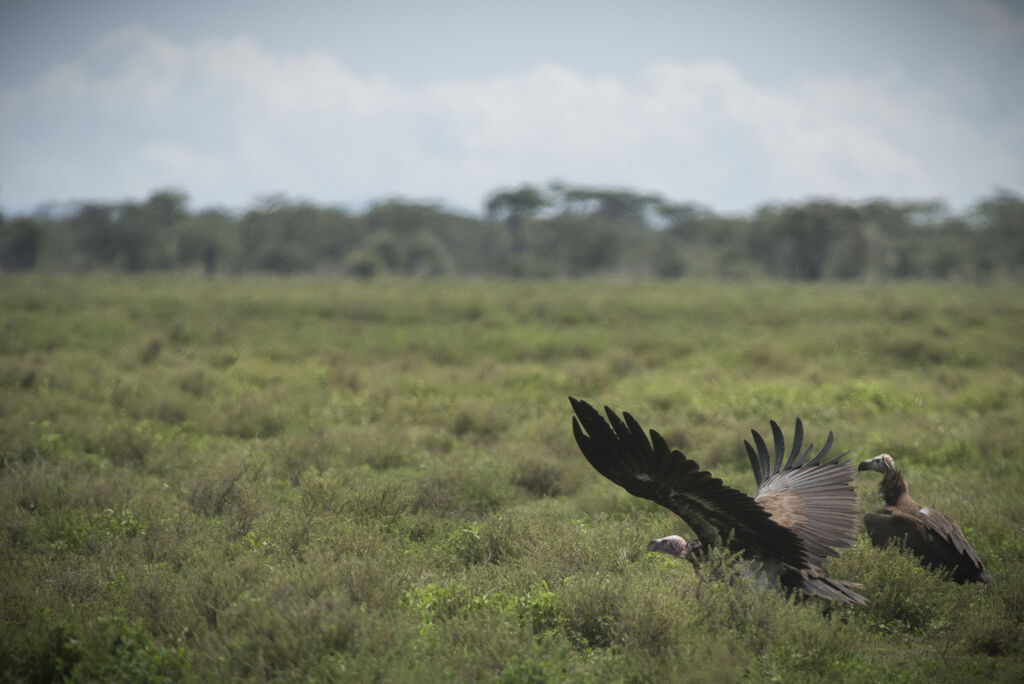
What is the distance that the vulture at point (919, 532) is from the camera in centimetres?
538

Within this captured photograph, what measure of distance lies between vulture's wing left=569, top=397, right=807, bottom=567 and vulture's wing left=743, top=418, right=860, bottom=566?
0.83 feet

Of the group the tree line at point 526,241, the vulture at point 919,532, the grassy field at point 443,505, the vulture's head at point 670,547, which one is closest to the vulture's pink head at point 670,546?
the vulture's head at point 670,547

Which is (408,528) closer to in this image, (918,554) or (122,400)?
(918,554)

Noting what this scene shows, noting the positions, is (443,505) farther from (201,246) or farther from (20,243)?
(20,243)

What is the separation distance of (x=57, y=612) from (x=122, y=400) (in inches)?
268

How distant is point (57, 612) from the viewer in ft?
15.2

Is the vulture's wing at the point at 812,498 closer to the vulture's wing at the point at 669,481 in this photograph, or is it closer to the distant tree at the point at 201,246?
the vulture's wing at the point at 669,481

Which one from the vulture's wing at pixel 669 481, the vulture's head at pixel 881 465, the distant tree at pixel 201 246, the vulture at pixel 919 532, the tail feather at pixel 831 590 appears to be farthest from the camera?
the distant tree at pixel 201 246

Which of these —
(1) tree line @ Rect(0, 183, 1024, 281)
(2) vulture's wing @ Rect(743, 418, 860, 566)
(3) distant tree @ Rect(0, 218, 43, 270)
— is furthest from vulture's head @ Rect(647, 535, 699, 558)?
(3) distant tree @ Rect(0, 218, 43, 270)

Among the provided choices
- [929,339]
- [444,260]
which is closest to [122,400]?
[929,339]

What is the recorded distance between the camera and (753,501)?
4.33 m

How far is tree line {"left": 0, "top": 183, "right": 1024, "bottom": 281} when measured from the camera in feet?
175

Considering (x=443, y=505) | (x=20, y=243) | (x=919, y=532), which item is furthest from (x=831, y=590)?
(x=20, y=243)

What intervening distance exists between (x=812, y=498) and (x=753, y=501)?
40.0 inches
